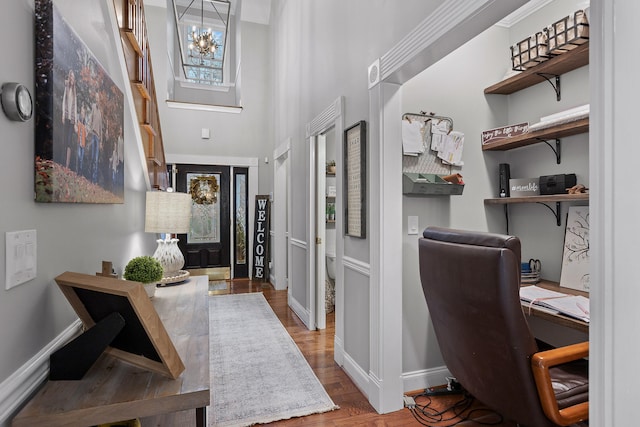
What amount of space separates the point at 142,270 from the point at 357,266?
135 centimetres

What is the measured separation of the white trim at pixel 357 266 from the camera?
91.3 inches

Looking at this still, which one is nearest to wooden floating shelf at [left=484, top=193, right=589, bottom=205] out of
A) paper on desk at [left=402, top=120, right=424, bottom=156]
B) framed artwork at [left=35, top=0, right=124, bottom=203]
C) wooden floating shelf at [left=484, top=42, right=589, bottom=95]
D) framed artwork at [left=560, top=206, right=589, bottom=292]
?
framed artwork at [left=560, top=206, right=589, bottom=292]

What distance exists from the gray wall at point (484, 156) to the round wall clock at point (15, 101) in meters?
1.91

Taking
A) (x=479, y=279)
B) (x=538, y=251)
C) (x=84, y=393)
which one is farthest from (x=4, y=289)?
(x=538, y=251)

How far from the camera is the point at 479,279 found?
1.36 metres

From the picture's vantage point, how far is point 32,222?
1.03 m

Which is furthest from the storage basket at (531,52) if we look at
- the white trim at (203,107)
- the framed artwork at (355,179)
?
the white trim at (203,107)

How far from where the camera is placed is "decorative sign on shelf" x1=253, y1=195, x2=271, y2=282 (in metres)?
5.93

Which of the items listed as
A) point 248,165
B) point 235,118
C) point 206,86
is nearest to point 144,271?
point 248,165

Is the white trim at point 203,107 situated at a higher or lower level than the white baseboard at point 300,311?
higher

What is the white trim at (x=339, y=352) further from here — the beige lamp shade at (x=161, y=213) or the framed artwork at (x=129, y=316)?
the framed artwork at (x=129, y=316)

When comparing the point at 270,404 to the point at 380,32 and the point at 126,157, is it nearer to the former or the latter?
the point at 126,157

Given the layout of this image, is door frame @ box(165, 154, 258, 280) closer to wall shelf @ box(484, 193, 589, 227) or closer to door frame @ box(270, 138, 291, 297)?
door frame @ box(270, 138, 291, 297)

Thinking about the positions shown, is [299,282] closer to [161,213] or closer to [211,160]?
[161,213]
